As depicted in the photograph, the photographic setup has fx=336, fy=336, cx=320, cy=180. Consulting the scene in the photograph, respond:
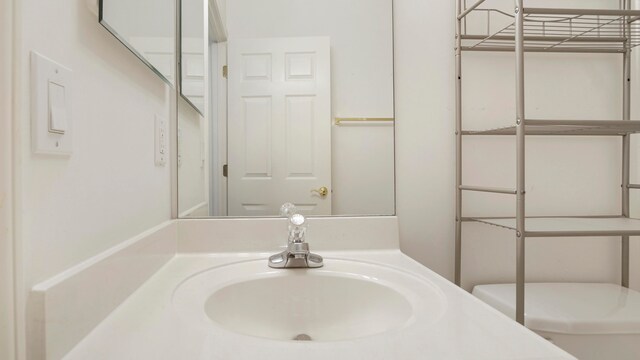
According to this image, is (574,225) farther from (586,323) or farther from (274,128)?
(274,128)

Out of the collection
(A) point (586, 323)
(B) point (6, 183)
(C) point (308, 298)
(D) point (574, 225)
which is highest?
(B) point (6, 183)

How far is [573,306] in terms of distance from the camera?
101 cm

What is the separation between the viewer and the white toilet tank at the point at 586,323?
92cm

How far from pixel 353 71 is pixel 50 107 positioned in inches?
32.0

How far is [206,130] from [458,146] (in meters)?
0.81

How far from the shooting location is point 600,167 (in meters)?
1.25

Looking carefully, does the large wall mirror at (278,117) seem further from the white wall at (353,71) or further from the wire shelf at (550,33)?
the wire shelf at (550,33)

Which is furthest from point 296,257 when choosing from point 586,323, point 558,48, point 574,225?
point 558,48

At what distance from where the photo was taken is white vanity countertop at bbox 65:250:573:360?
1.29 ft

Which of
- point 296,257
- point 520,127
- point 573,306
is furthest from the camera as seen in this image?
point 573,306

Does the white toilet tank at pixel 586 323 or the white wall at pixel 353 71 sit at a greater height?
the white wall at pixel 353 71

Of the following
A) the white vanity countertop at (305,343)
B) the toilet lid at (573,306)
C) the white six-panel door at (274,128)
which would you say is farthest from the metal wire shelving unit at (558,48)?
Result: the white vanity countertop at (305,343)

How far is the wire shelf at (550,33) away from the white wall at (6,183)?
3.95 feet

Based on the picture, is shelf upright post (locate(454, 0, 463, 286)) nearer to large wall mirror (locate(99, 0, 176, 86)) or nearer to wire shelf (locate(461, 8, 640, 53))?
wire shelf (locate(461, 8, 640, 53))
